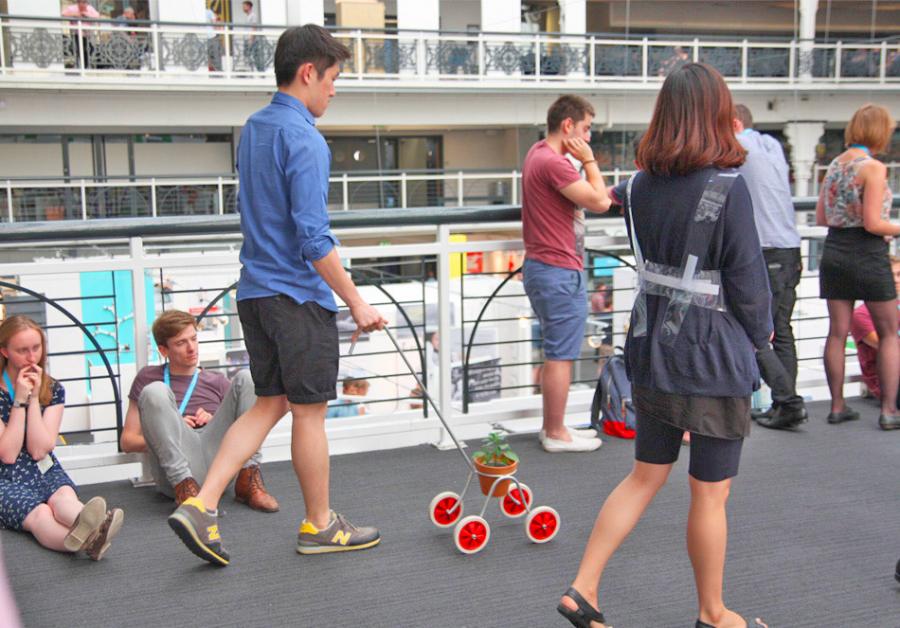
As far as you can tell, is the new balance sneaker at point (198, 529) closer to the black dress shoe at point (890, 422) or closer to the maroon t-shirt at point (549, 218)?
the maroon t-shirt at point (549, 218)

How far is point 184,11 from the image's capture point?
15.6m

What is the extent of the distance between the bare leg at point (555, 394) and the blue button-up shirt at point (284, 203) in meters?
1.24

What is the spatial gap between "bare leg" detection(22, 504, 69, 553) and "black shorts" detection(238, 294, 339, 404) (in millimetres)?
782

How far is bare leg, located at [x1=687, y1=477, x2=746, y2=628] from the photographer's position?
212 cm

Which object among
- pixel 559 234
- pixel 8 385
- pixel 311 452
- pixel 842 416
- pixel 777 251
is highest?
pixel 559 234

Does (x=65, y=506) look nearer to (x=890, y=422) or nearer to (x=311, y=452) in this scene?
(x=311, y=452)

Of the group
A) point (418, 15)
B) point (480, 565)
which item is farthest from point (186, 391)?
point (418, 15)

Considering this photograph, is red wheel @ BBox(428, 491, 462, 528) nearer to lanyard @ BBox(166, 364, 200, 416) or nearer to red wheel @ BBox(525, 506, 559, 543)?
red wheel @ BBox(525, 506, 559, 543)

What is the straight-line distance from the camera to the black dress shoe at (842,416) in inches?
160

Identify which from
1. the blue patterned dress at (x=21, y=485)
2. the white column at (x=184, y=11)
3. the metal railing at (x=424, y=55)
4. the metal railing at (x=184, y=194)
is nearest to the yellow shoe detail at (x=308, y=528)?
the blue patterned dress at (x=21, y=485)

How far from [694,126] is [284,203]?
108 cm

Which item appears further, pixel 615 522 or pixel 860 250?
pixel 860 250

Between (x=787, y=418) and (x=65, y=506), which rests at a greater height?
(x=65, y=506)

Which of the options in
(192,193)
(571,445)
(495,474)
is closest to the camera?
(495,474)
